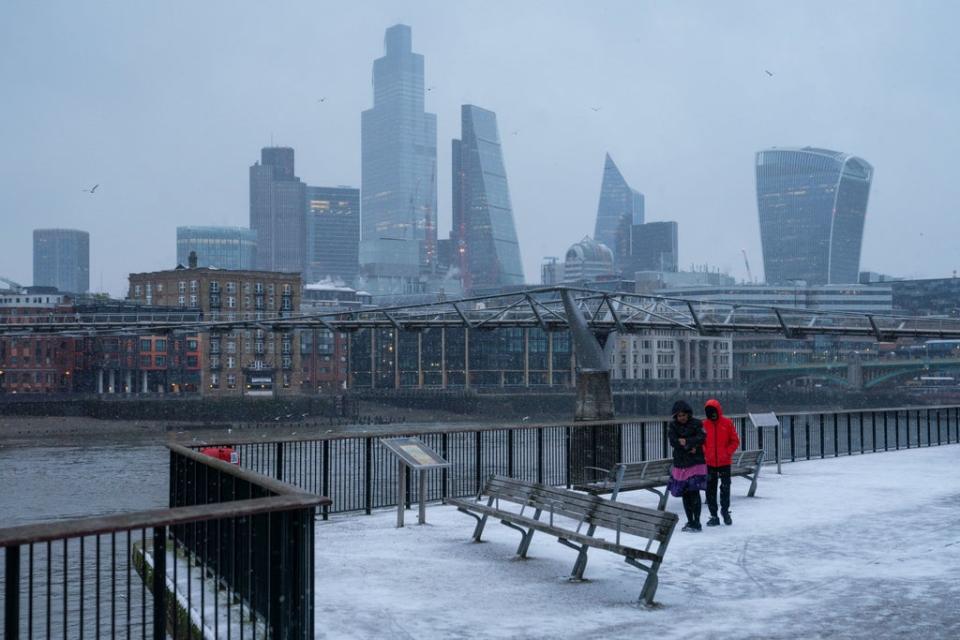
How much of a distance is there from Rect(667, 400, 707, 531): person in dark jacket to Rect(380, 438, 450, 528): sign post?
3188 mm

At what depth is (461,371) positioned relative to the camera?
504ft

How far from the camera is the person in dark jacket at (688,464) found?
1409 cm

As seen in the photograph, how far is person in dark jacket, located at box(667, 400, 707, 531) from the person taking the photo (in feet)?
46.2

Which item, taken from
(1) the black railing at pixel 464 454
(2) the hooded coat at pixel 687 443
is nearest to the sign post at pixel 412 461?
(1) the black railing at pixel 464 454

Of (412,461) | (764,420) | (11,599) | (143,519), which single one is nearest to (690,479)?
(412,461)

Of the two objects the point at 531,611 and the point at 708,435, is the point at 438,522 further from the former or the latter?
the point at 531,611

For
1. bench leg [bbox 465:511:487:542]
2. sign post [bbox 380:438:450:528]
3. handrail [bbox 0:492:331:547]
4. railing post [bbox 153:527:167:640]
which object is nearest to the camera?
handrail [bbox 0:492:331:547]

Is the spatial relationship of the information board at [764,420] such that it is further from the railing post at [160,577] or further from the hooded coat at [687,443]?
the railing post at [160,577]

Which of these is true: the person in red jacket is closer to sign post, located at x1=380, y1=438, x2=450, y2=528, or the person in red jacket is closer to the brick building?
sign post, located at x1=380, y1=438, x2=450, y2=528

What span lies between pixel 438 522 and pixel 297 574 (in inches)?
315

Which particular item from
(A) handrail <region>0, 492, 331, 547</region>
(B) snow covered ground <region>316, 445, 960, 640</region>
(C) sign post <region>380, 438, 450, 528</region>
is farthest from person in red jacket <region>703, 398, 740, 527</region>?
(A) handrail <region>0, 492, 331, 547</region>

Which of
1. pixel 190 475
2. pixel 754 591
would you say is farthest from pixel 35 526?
pixel 754 591

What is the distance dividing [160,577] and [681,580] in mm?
6290

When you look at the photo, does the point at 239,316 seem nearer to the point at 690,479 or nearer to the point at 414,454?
the point at 414,454
